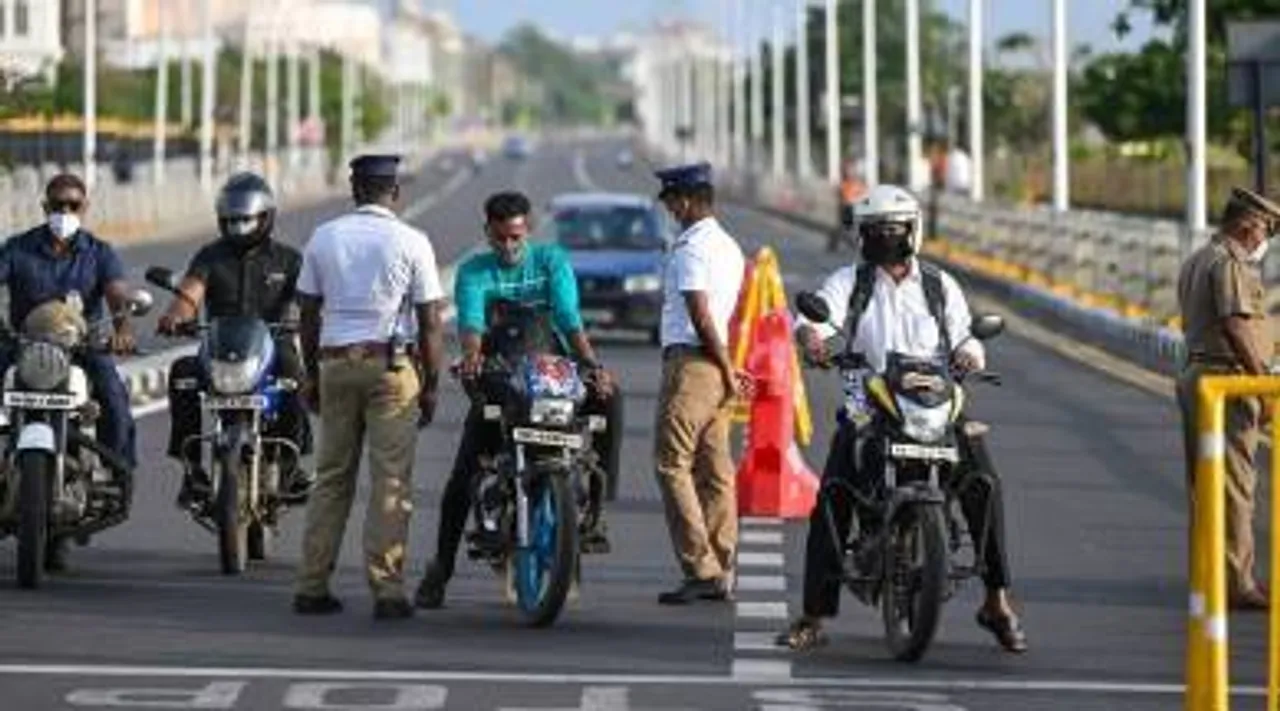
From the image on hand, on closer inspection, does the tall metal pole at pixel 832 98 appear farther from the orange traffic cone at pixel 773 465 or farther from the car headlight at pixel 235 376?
the car headlight at pixel 235 376

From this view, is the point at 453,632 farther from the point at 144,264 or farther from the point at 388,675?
the point at 144,264

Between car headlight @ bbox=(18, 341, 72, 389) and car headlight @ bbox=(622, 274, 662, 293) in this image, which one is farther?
car headlight @ bbox=(622, 274, 662, 293)

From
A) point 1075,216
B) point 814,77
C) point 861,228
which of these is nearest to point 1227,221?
point 861,228

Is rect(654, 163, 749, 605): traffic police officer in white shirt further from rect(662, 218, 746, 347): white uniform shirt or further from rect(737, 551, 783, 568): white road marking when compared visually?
rect(737, 551, 783, 568): white road marking

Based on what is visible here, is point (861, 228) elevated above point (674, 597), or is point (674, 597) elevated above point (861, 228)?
point (861, 228)

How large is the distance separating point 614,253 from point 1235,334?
24.9 meters

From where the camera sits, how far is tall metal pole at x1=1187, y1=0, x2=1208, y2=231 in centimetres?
4341

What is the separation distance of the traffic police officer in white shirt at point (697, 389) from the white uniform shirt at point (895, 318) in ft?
5.73

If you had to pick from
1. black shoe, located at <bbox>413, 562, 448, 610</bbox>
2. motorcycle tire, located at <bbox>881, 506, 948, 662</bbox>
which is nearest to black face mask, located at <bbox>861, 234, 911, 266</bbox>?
motorcycle tire, located at <bbox>881, 506, 948, 662</bbox>

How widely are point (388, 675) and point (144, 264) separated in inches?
2012

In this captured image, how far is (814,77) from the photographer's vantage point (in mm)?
158250

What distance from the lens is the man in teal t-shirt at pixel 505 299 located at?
16766 mm

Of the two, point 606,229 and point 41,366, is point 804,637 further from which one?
point 606,229

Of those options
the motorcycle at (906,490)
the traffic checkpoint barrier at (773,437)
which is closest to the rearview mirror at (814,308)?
the motorcycle at (906,490)
